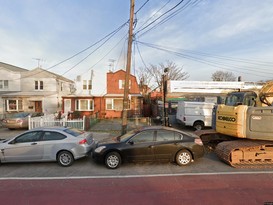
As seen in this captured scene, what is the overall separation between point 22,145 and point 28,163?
793 millimetres

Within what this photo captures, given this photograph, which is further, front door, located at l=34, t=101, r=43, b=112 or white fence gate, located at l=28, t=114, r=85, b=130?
front door, located at l=34, t=101, r=43, b=112

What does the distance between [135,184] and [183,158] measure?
7.50 feet

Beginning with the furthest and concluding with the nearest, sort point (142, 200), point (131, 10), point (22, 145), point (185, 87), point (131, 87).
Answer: point (131, 87) → point (185, 87) → point (131, 10) → point (22, 145) → point (142, 200)

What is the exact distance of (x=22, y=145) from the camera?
22.1 feet

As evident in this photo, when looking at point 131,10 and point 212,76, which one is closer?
point 131,10

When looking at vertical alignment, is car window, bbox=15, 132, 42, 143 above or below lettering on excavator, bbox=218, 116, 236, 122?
below

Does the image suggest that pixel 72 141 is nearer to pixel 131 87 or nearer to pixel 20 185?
pixel 20 185

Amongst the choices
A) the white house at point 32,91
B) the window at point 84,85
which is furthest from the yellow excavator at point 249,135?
the white house at point 32,91

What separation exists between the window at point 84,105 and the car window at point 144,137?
1598cm

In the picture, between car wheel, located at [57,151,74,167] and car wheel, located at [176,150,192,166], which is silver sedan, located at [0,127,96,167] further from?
car wheel, located at [176,150,192,166]

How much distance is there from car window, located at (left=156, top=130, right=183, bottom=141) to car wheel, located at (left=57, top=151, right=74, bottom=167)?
3241 mm

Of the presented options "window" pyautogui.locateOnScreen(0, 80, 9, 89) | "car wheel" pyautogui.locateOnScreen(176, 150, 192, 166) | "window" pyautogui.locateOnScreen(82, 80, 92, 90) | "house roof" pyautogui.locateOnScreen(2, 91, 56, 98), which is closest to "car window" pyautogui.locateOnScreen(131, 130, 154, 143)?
"car wheel" pyautogui.locateOnScreen(176, 150, 192, 166)

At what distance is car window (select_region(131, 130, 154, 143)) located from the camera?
6590 mm

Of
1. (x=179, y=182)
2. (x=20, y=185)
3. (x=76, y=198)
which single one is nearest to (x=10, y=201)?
(x=20, y=185)
